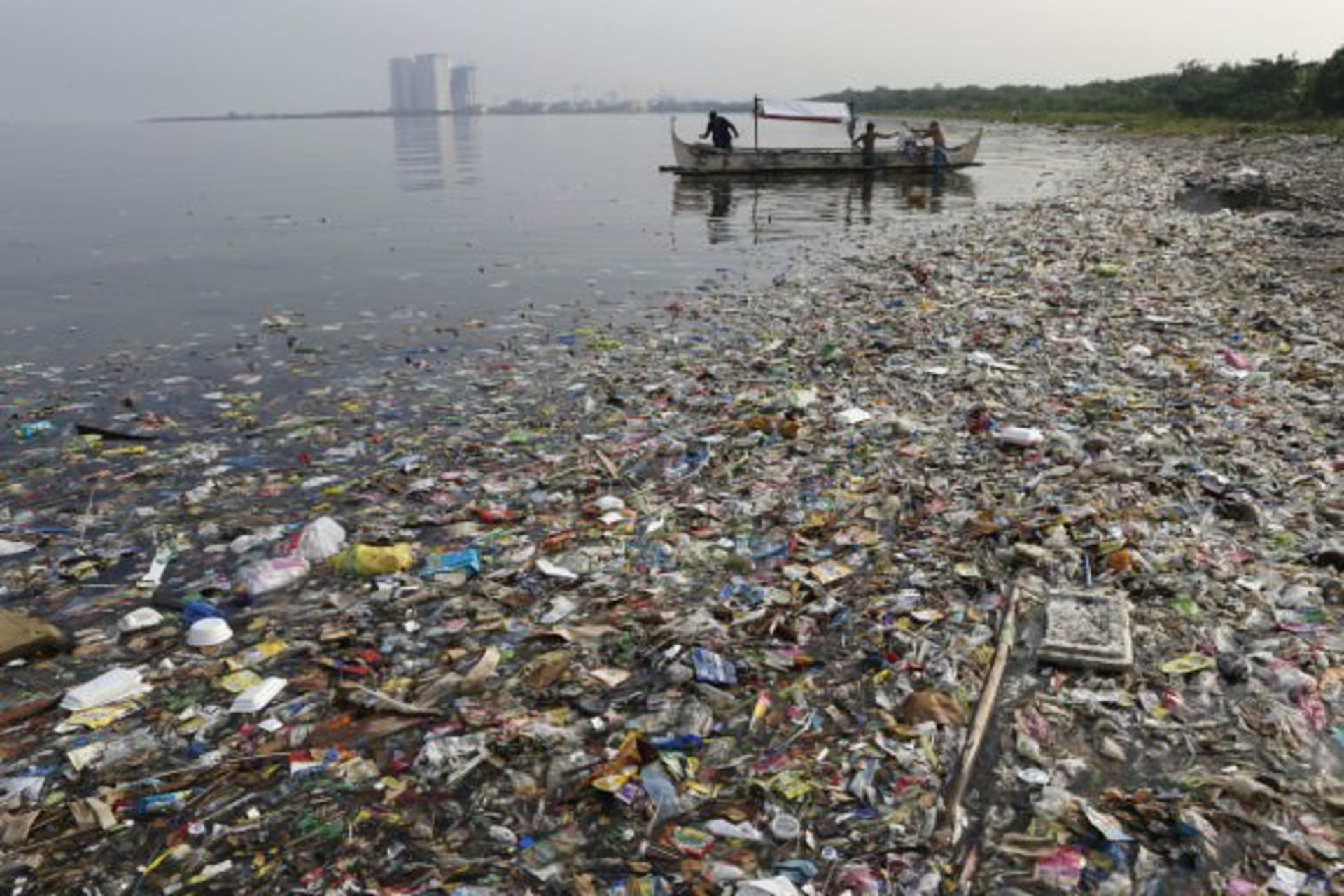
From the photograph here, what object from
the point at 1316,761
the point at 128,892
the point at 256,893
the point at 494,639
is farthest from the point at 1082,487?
the point at 128,892

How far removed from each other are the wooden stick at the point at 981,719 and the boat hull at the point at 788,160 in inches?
1056

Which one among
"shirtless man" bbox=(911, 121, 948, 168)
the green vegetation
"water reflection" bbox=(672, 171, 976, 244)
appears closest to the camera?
"water reflection" bbox=(672, 171, 976, 244)

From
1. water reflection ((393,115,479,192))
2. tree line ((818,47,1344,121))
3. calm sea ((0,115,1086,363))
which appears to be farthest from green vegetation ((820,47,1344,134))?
water reflection ((393,115,479,192))

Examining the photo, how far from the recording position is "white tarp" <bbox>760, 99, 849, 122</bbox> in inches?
1144

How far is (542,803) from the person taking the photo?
304cm

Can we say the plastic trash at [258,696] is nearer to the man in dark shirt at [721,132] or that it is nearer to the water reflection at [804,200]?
the water reflection at [804,200]

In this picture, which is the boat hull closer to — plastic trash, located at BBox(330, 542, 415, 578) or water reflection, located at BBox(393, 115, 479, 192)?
water reflection, located at BBox(393, 115, 479, 192)

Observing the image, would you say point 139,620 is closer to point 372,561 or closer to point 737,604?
point 372,561

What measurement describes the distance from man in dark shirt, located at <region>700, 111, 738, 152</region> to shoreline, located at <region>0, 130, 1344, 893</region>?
22236 millimetres

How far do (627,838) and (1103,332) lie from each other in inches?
309

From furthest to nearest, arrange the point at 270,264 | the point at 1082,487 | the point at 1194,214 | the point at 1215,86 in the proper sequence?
the point at 1215,86
the point at 1194,214
the point at 270,264
the point at 1082,487

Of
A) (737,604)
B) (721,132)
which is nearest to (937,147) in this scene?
(721,132)

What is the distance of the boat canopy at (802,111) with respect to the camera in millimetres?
29078

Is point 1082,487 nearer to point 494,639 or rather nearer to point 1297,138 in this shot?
point 494,639
